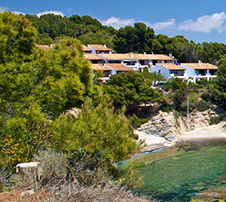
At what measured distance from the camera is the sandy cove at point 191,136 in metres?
39.5

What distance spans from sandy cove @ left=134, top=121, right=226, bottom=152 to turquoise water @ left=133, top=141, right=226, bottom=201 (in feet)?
10.0

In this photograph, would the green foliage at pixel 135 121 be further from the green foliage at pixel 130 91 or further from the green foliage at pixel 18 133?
the green foliage at pixel 18 133

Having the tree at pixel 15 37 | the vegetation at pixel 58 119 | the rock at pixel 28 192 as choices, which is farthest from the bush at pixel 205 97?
the rock at pixel 28 192

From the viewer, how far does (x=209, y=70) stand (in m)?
64.2

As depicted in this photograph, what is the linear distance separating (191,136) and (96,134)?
3662 centimetres

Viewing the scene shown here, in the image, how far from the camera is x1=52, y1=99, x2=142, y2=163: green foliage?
10.8 meters

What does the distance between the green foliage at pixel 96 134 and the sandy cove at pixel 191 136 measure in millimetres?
25745

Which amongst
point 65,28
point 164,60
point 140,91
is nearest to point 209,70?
point 164,60

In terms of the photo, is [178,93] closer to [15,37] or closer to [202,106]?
[202,106]

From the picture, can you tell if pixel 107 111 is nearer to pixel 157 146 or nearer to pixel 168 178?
pixel 168 178

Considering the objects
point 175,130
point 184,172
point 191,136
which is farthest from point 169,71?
point 184,172

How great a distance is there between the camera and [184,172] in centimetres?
2514

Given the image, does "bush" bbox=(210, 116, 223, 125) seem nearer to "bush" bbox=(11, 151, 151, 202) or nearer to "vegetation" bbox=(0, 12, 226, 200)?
"vegetation" bbox=(0, 12, 226, 200)

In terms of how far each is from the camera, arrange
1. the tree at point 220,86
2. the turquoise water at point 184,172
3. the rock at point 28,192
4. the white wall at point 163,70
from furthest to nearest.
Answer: the white wall at point 163,70 < the tree at point 220,86 < the turquoise water at point 184,172 < the rock at point 28,192
